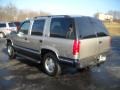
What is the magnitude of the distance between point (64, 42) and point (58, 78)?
4.54ft

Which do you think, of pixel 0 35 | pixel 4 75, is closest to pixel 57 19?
pixel 4 75

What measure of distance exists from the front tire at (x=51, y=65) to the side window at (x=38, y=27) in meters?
0.93

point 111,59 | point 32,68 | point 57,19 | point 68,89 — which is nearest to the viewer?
point 68,89

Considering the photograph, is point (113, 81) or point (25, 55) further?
point (25, 55)

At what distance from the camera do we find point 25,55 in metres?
8.78

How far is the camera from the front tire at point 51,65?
284 inches

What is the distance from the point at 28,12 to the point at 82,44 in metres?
83.4

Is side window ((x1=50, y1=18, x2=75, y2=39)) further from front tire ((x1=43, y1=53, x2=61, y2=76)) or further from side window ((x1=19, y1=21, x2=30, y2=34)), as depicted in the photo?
side window ((x1=19, y1=21, x2=30, y2=34))

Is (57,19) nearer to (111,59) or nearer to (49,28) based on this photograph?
(49,28)

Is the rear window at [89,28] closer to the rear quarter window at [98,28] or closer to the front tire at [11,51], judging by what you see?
the rear quarter window at [98,28]

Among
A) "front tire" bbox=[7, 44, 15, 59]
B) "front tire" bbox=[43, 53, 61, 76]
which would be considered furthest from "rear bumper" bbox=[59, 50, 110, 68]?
"front tire" bbox=[7, 44, 15, 59]

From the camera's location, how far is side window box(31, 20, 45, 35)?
773 centimetres

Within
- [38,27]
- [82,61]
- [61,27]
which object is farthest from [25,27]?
[82,61]

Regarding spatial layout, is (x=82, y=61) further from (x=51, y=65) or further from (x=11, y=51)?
(x=11, y=51)
